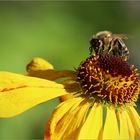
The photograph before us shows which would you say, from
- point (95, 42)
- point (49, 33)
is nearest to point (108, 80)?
point (95, 42)

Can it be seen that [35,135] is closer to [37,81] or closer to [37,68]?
[37,68]

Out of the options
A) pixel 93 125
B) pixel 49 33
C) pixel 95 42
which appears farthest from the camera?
pixel 49 33

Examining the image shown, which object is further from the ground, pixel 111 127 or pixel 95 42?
pixel 95 42

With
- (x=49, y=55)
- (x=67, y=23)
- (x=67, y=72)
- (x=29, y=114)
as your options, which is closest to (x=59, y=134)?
(x=67, y=72)

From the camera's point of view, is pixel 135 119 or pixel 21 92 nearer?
pixel 21 92

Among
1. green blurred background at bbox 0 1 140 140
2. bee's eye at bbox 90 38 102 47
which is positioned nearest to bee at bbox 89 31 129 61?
bee's eye at bbox 90 38 102 47

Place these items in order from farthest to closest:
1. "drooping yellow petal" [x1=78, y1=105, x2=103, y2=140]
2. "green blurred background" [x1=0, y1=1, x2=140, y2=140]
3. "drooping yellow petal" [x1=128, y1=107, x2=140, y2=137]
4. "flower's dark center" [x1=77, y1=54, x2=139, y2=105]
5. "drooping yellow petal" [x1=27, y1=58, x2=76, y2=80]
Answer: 1. "green blurred background" [x1=0, y1=1, x2=140, y2=140]
2. "drooping yellow petal" [x1=27, y1=58, x2=76, y2=80]
3. "flower's dark center" [x1=77, y1=54, x2=139, y2=105]
4. "drooping yellow petal" [x1=128, y1=107, x2=140, y2=137]
5. "drooping yellow petal" [x1=78, y1=105, x2=103, y2=140]

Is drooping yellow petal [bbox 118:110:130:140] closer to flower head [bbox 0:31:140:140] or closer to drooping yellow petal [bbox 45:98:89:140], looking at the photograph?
flower head [bbox 0:31:140:140]

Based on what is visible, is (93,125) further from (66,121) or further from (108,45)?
(108,45)
